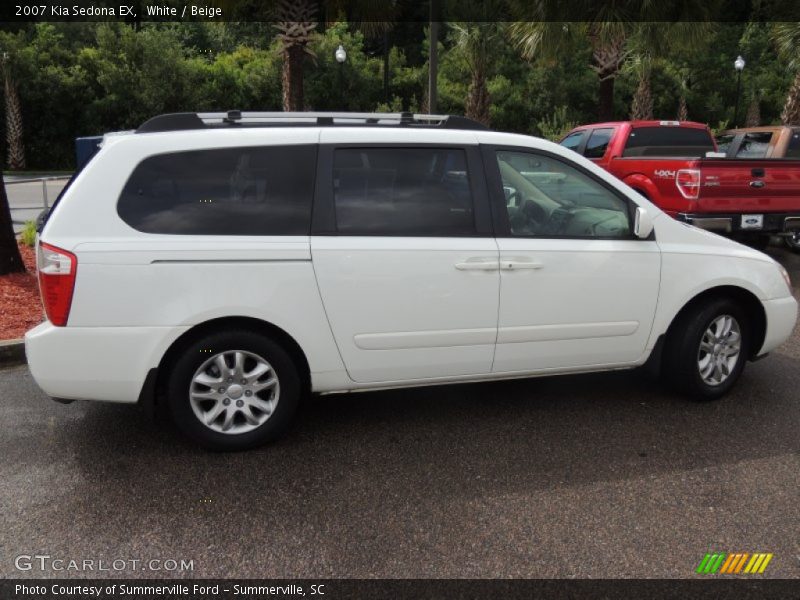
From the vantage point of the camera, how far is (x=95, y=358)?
3.66 meters

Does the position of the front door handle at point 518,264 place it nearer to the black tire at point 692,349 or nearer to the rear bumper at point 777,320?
the black tire at point 692,349

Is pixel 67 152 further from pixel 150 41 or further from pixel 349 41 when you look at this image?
pixel 349 41

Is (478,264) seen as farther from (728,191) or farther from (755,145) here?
(755,145)

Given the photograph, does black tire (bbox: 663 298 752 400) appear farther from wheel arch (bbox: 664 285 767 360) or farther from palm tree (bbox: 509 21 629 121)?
palm tree (bbox: 509 21 629 121)

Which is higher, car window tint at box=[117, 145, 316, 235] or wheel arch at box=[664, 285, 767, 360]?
car window tint at box=[117, 145, 316, 235]

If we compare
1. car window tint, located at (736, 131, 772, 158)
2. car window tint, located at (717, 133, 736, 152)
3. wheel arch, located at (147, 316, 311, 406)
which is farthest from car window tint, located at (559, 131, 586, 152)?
wheel arch, located at (147, 316, 311, 406)

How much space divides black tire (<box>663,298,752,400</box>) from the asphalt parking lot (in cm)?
12

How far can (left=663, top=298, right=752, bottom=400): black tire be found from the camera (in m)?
4.61

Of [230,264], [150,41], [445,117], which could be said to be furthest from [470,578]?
[150,41]

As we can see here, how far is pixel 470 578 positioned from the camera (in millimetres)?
2852

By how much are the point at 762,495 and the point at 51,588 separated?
316 centimetres

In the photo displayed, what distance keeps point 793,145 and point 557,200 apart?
7700 mm

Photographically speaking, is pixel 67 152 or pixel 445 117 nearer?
pixel 445 117

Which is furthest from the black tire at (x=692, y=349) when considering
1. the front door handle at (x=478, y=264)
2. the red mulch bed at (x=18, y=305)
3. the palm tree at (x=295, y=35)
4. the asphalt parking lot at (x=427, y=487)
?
the palm tree at (x=295, y=35)
